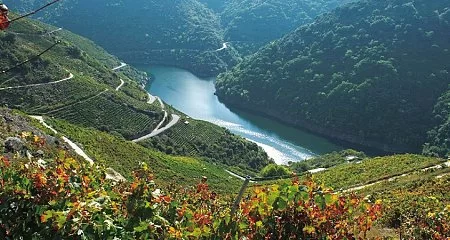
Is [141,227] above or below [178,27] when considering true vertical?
above

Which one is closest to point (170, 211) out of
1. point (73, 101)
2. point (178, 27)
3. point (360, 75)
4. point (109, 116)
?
point (73, 101)

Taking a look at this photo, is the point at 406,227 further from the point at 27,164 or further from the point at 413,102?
the point at 413,102

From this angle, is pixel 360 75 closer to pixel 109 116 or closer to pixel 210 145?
pixel 210 145

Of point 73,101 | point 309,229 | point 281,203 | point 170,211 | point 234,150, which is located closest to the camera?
point 281,203

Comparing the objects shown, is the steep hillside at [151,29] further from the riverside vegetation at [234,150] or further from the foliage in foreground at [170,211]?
the foliage in foreground at [170,211]

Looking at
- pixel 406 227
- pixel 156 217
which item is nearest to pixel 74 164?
pixel 156 217

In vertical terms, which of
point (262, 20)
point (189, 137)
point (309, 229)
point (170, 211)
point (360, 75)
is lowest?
point (189, 137)
